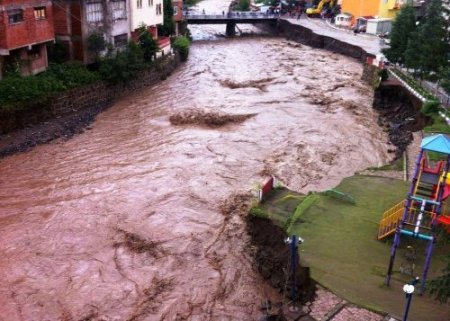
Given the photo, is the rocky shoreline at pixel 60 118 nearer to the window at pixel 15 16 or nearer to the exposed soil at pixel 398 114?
the window at pixel 15 16

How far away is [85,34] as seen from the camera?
28578 millimetres

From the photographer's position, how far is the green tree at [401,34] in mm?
31750

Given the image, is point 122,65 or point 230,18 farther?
point 230,18

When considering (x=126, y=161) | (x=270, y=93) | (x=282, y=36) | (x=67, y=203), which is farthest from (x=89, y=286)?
(x=282, y=36)

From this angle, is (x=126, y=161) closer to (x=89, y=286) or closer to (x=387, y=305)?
(x=89, y=286)

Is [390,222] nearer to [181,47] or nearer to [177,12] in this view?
[181,47]

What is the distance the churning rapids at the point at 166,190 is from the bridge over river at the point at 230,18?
84.4ft

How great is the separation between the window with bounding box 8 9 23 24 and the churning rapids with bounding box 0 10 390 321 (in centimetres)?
613

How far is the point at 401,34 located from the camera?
3189 cm

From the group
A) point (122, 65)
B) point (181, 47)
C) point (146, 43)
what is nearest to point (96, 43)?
point (122, 65)

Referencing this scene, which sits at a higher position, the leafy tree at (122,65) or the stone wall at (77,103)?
the leafy tree at (122,65)

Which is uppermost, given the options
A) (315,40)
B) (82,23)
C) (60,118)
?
(82,23)

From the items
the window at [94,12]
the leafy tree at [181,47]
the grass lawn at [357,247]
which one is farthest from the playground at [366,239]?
the leafy tree at [181,47]

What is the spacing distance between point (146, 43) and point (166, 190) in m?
17.3
